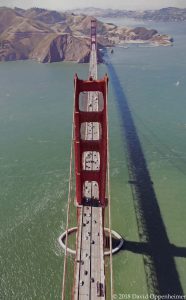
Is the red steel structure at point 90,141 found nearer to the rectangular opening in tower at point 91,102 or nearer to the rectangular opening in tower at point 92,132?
the rectangular opening in tower at point 92,132

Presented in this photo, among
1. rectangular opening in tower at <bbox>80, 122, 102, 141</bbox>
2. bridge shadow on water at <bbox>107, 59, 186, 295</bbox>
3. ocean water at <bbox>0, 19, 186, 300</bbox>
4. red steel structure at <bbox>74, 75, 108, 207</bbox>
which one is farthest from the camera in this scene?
rectangular opening in tower at <bbox>80, 122, 102, 141</bbox>

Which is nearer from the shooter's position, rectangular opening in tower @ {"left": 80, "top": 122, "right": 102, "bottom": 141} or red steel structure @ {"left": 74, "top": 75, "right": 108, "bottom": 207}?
red steel structure @ {"left": 74, "top": 75, "right": 108, "bottom": 207}

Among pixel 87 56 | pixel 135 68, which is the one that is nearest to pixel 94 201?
pixel 135 68

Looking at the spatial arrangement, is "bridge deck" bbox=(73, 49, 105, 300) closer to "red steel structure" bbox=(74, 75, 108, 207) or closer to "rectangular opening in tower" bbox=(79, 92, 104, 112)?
"red steel structure" bbox=(74, 75, 108, 207)

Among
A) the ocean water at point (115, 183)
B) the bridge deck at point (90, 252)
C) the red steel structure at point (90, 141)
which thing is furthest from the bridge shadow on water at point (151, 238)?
the red steel structure at point (90, 141)

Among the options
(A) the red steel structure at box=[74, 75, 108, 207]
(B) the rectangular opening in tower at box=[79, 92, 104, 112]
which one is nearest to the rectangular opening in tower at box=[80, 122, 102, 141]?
(B) the rectangular opening in tower at box=[79, 92, 104, 112]

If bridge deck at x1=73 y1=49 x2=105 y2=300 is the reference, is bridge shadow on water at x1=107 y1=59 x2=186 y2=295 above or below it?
below
